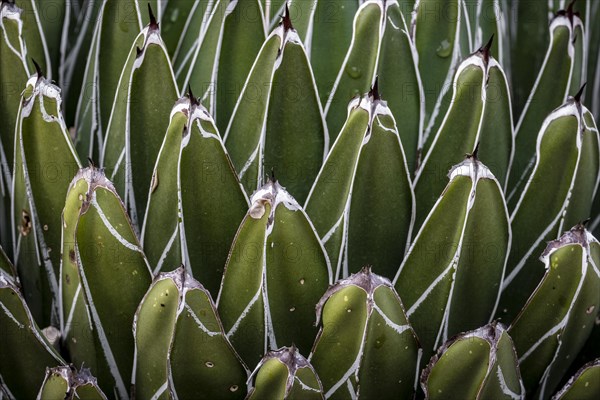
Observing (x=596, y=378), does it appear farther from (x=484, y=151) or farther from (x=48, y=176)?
(x=48, y=176)

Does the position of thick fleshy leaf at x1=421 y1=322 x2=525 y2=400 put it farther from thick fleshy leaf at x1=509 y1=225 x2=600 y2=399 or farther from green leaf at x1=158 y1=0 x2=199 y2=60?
green leaf at x1=158 y1=0 x2=199 y2=60

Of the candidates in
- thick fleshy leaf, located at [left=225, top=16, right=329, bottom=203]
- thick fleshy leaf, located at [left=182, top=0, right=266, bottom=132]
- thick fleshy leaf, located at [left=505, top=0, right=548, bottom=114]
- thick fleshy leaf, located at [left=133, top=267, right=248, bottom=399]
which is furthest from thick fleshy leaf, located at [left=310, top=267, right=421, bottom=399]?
thick fleshy leaf, located at [left=505, top=0, right=548, bottom=114]

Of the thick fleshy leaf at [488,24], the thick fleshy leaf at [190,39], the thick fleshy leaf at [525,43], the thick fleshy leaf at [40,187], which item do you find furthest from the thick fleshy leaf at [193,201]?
the thick fleshy leaf at [525,43]

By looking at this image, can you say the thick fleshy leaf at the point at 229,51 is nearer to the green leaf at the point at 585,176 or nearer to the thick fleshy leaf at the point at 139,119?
the thick fleshy leaf at the point at 139,119

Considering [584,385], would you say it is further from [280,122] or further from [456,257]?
[280,122]

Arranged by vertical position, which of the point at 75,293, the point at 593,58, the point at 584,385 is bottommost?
the point at 584,385

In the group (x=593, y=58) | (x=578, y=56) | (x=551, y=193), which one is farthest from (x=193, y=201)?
(x=593, y=58)
